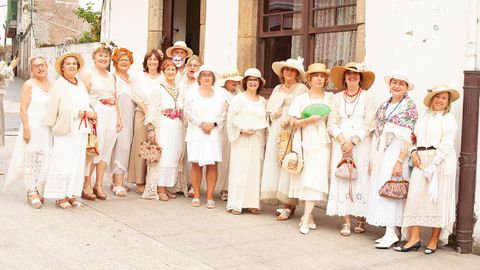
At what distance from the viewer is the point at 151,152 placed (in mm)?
6988

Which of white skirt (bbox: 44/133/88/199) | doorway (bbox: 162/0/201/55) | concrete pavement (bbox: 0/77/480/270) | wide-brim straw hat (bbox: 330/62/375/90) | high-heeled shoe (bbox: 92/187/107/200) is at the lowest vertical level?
concrete pavement (bbox: 0/77/480/270)

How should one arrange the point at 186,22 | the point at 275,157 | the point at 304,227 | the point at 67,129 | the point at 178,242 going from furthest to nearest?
the point at 186,22 < the point at 275,157 < the point at 67,129 < the point at 304,227 < the point at 178,242

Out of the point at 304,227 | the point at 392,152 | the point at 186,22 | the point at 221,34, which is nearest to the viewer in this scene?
the point at 392,152

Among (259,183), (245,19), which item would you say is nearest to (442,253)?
(259,183)

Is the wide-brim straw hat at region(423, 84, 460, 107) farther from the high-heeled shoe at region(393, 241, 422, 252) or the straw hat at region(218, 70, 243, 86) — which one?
the straw hat at region(218, 70, 243, 86)

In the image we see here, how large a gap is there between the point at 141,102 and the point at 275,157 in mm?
1789

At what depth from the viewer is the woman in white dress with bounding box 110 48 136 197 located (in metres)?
7.32

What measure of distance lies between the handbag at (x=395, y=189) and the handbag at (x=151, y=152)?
264cm

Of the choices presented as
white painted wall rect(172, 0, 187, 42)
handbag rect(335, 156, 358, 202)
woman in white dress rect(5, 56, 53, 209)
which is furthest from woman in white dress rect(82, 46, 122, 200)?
white painted wall rect(172, 0, 187, 42)

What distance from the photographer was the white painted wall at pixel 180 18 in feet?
38.5

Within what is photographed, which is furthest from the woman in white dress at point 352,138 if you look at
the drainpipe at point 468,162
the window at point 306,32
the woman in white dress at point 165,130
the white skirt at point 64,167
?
the white skirt at point 64,167

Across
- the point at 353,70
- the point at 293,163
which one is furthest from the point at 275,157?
the point at 353,70

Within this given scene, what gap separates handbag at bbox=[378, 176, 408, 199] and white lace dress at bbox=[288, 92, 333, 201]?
689 mm

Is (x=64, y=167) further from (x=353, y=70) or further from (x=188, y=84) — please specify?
(x=353, y=70)
